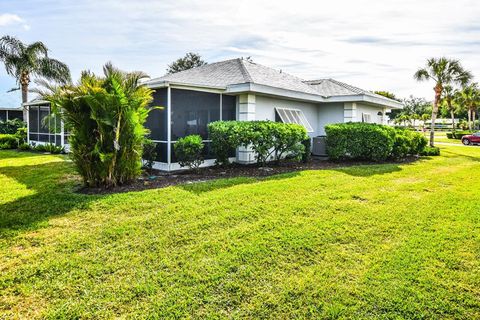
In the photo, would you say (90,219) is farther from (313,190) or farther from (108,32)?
(108,32)

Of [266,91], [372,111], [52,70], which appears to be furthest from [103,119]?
[52,70]

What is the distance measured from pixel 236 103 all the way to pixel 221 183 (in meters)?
5.26

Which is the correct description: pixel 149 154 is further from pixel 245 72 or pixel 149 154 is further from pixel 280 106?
pixel 280 106

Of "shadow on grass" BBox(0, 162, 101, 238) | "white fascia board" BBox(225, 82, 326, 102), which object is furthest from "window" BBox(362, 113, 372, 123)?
"shadow on grass" BBox(0, 162, 101, 238)

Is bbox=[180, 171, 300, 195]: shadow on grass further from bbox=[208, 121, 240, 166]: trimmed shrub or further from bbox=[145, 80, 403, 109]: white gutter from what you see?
bbox=[145, 80, 403, 109]: white gutter

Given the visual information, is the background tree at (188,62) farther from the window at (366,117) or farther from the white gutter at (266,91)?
the white gutter at (266,91)

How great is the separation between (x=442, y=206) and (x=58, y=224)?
7.54 meters

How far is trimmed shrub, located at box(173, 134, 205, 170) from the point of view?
9766 millimetres

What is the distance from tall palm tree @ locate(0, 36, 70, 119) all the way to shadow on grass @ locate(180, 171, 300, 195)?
1668cm

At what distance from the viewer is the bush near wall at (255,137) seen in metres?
10.3

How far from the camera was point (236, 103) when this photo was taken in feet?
42.2

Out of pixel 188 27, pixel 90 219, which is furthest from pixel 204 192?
pixel 188 27

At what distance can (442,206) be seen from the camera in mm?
6777

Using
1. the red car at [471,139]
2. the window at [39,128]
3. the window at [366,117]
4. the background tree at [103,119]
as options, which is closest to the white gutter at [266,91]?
the window at [366,117]
